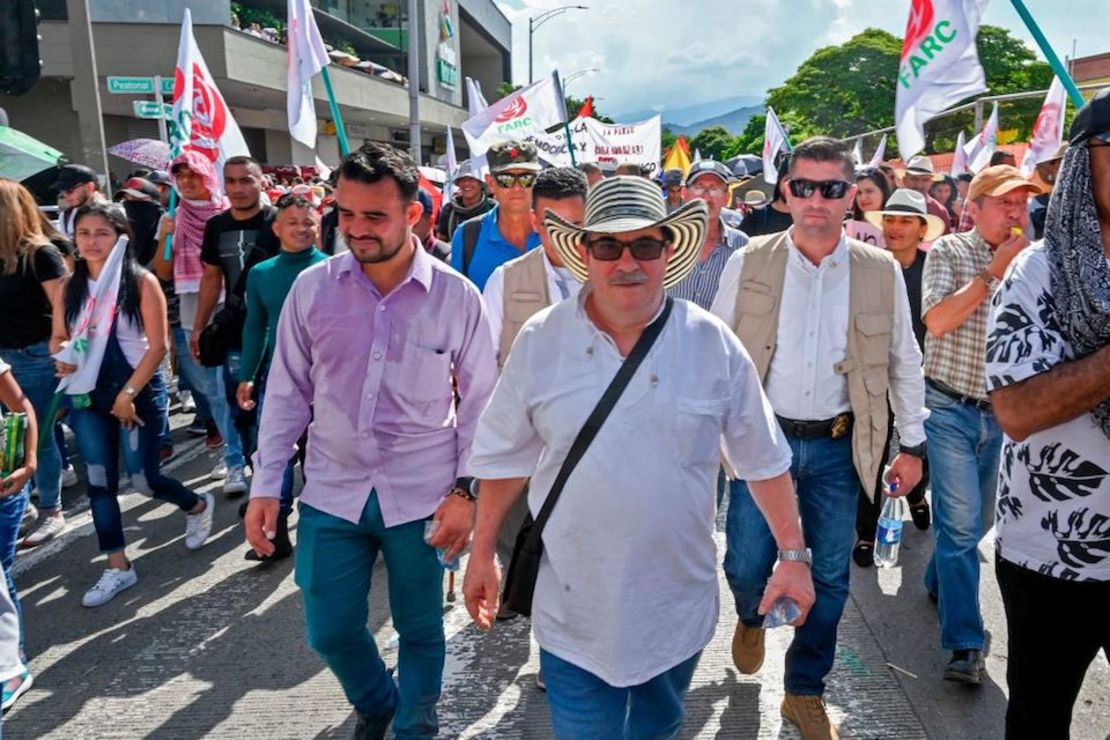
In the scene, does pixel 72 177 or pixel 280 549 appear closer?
pixel 280 549

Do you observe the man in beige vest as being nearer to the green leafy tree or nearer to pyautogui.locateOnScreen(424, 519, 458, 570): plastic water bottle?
pyautogui.locateOnScreen(424, 519, 458, 570): plastic water bottle

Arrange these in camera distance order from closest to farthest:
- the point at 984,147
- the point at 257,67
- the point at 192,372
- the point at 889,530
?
the point at 889,530 < the point at 192,372 < the point at 984,147 < the point at 257,67

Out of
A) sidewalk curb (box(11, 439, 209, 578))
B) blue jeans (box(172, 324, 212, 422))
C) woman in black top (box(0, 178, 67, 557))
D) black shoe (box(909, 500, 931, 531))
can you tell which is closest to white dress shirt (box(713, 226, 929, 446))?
black shoe (box(909, 500, 931, 531))

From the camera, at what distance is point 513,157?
4605 mm

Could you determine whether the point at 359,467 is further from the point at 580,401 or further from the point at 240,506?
the point at 240,506

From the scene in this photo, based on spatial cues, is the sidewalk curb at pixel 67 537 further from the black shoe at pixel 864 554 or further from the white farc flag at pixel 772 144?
the white farc flag at pixel 772 144

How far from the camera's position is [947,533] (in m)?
3.58

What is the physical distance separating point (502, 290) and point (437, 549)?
121cm

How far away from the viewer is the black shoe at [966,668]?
3.40 meters

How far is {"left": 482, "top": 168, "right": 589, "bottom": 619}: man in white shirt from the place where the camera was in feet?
11.6

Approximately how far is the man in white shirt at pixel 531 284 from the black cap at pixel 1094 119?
6.22 feet

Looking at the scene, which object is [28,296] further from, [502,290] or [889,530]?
[889,530]

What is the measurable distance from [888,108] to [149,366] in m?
56.4

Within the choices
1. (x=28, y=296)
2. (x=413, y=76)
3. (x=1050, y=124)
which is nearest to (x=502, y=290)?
(x=28, y=296)
